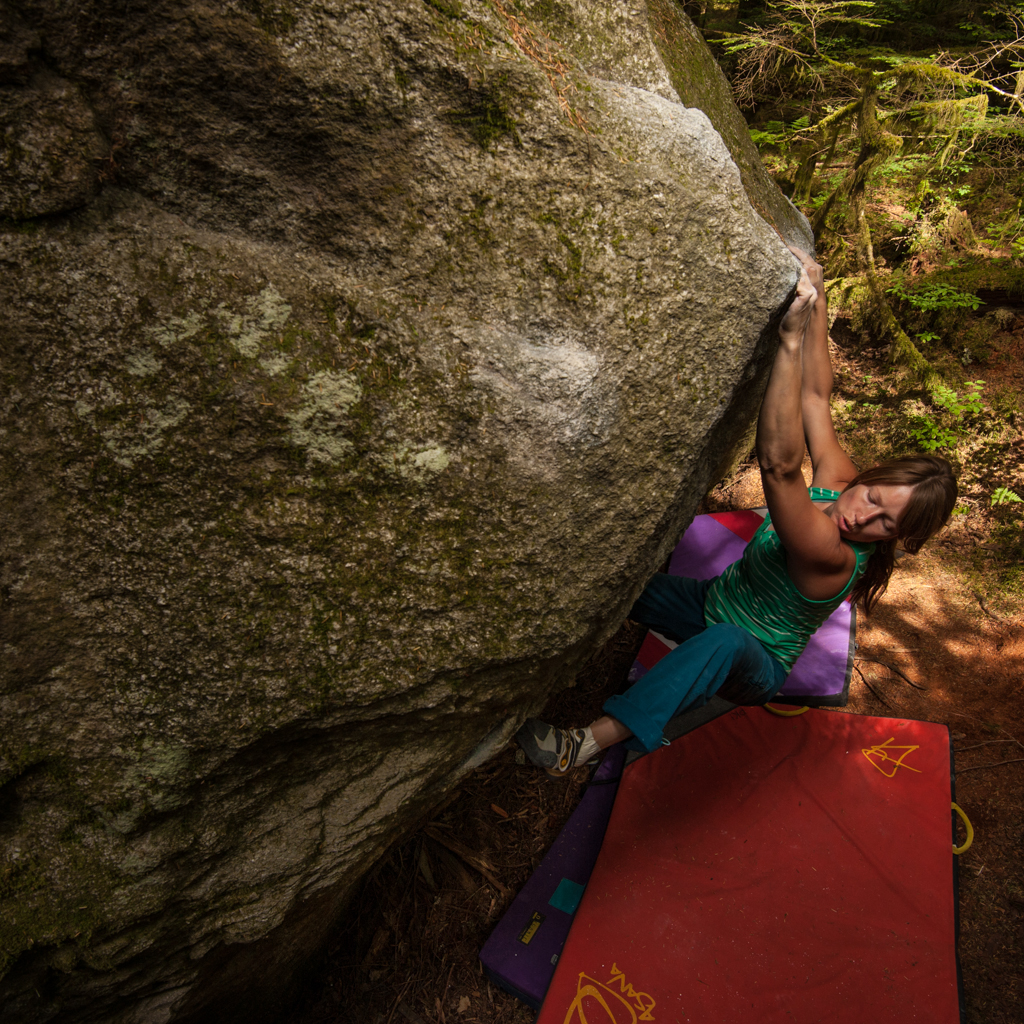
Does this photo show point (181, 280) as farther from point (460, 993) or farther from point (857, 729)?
point (857, 729)

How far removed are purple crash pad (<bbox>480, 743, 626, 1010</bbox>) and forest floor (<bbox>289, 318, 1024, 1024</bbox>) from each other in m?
0.10

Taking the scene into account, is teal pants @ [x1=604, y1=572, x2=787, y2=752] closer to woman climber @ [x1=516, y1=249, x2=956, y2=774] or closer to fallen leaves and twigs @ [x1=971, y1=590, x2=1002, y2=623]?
woman climber @ [x1=516, y1=249, x2=956, y2=774]

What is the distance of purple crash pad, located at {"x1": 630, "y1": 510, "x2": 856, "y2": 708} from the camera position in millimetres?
3170

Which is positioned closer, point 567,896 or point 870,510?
point 870,510

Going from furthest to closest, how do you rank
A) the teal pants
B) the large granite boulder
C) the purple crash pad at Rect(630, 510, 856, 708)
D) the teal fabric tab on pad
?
1. the purple crash pad at Rect(630, 510, 856, 708)
2. the teal fabric tab on pad
3. the teal pants
4. the large granite boulder

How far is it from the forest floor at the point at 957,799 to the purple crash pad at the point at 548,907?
0.10 metres

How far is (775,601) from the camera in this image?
7.68ft

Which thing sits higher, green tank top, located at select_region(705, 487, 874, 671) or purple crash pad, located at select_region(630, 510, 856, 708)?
green tank top, located at select_region(705, 487, 874, 671)

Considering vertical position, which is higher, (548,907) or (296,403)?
(296,403)

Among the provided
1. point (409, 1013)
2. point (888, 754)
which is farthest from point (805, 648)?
point (409, 1013)

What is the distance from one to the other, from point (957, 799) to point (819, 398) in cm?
225

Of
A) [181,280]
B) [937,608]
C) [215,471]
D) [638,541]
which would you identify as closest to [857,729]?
[937,608]

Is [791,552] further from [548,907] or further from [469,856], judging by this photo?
[469,856]

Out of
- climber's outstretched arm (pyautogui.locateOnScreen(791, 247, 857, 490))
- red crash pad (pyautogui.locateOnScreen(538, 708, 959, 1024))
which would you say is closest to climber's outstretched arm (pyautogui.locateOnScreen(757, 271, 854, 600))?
climber's outstretched arm (pyautogui.locateOnScreen(791, 247, 857, 490))
